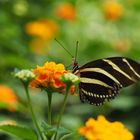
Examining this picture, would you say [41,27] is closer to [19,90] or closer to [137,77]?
[19,90]

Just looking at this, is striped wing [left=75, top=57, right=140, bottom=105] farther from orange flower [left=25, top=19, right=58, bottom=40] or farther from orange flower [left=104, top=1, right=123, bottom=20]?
orange flower [left=104, top=1, right=123, bottom=20]

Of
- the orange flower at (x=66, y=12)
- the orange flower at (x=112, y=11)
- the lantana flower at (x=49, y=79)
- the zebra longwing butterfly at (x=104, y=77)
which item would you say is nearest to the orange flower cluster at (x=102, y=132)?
the lantana flower at (x=49, y=79)

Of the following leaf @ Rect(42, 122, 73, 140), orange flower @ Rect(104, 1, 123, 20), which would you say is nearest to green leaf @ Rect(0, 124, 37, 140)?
leaf @ Rect(42, 122, 73, 140)

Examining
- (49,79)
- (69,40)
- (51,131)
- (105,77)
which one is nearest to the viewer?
(51,131)

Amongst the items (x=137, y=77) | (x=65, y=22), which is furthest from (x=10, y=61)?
(x=137, y=77)

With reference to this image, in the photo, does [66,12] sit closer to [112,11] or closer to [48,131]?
[112,11]

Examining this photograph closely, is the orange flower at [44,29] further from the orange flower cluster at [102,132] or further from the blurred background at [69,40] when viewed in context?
the orange flower cluster at [102,132]

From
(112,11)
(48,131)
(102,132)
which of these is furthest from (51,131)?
(112,11)
